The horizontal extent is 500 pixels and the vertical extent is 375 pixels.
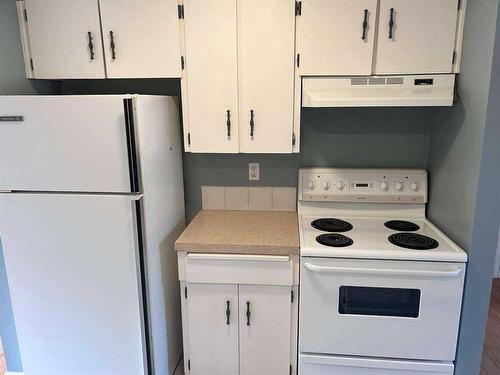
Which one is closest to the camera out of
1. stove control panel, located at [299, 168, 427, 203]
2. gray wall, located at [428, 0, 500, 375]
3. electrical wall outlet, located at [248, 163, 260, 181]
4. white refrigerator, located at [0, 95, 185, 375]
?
gray wall, located at [428, 0, 500, 375]

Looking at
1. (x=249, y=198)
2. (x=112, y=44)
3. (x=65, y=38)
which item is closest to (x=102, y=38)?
(x=112, y=44)

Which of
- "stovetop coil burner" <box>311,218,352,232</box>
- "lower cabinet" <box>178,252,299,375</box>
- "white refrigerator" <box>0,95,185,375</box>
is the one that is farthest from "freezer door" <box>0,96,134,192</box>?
"stovetop coil burner" <box>311,218,352,232</box>

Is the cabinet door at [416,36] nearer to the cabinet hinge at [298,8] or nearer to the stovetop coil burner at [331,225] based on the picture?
the cabinet hinge at [298,8]

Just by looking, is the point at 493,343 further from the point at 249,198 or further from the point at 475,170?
the point at 249,198

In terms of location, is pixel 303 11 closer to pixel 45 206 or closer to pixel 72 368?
pixel 45 206

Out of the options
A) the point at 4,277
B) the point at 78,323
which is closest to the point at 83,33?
the point at 4,277

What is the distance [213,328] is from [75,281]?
726 mm

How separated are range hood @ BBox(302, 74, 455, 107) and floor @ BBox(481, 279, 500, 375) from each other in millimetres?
1629

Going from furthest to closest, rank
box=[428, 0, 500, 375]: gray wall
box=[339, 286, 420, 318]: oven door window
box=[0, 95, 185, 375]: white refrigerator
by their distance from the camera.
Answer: box=[339, 286, 420, 318]: oven door window → box=[0, 95, 185, 375]: white refrigerator → box=[428, 0, 500, 375]: gray wall

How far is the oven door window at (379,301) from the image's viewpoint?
167 centimetres

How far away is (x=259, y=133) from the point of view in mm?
1863

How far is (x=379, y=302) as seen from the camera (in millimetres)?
1699

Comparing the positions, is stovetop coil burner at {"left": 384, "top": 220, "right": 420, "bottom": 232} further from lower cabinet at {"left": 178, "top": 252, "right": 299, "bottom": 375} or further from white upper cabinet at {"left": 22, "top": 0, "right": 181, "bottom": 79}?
white upper cabinet at {"left": 22, "top": 0, "right": 181, "bottom": 79}

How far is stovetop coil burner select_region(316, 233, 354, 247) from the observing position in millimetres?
1706
